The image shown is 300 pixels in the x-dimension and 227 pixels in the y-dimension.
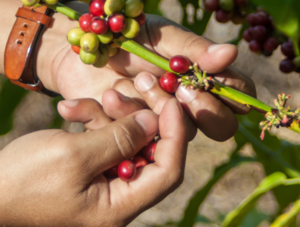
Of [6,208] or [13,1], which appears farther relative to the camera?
[13,1]

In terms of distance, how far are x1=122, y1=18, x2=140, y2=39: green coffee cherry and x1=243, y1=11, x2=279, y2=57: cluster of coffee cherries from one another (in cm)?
64

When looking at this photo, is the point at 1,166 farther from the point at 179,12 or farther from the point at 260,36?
the point at 179,12

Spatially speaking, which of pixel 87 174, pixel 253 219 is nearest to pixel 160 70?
pixel 87 174

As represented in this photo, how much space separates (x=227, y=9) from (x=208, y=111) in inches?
21.7

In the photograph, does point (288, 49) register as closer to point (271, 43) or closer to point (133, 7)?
point (271, 43)

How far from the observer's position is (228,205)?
2381 millimetres

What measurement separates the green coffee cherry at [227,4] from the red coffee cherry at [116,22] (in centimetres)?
66

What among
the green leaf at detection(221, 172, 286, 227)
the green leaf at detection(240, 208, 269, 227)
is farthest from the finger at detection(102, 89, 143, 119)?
the green leaf at detection(240, 208, 269, 227)

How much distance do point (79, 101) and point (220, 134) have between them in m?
0.59

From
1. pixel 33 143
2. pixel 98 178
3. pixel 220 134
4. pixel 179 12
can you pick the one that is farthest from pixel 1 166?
pixel 179 12

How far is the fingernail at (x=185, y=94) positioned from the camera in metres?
1.11

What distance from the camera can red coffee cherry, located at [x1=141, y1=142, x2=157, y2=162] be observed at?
106cm

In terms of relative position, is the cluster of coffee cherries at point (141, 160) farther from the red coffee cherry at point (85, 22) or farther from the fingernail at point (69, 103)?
the red coffee cherry at point (85, 22)

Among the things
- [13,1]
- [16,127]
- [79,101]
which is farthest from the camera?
[16,127]
